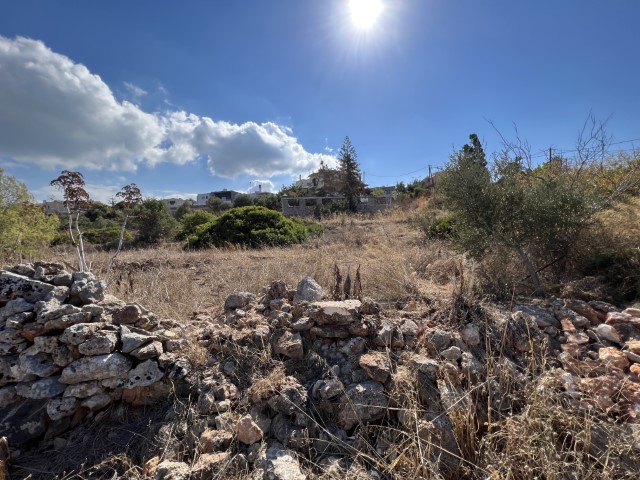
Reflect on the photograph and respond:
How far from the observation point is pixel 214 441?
1827 mm

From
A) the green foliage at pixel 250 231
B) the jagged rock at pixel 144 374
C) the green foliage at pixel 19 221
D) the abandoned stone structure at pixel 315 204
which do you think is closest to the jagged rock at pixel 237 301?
the jagged rock at pixel 144 374

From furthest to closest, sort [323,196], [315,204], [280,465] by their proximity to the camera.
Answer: [323,196], [315,204], [280,465]

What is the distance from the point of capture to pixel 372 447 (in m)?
1.81

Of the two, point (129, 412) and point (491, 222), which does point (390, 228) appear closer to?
point (491, 222)

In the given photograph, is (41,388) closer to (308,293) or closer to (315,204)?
(308,293)

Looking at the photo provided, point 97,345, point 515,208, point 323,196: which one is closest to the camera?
point 97,345

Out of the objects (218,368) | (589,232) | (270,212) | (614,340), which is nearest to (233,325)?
(218,368)

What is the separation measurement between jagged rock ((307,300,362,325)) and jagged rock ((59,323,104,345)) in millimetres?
1570

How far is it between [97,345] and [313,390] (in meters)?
1.49

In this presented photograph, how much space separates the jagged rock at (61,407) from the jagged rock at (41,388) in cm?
5

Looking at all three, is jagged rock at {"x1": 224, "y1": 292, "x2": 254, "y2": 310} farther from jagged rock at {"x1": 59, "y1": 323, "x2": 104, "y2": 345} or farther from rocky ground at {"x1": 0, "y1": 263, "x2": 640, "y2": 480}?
jagged rock at {"x1": 59, "y1": 323, "x2": 104, "y2": 345}

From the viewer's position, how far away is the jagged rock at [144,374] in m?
2.12

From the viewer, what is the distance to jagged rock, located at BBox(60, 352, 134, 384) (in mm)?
2064

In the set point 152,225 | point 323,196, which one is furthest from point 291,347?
point 323,196
